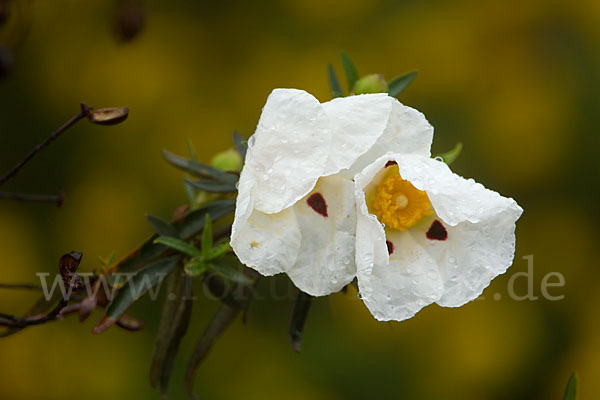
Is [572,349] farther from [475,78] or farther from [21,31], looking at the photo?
[21,31]

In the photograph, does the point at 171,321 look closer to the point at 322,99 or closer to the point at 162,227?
the point at 162,227

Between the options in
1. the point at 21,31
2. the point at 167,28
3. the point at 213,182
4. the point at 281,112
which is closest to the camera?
the point at 281,112

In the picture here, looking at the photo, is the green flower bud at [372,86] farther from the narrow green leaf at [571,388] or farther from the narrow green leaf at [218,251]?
the narrow green leaf at [571,388]

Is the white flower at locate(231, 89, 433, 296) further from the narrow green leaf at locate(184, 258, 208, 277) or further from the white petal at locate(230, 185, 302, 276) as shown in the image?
the narrow green leaf at locate(184, 258, 208, 277)

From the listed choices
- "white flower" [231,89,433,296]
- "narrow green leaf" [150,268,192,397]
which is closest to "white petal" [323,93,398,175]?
"white flower" [231,89,433,296]

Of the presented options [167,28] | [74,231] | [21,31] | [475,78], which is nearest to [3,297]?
[74,231]

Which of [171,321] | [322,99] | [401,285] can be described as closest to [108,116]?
[171,321]
